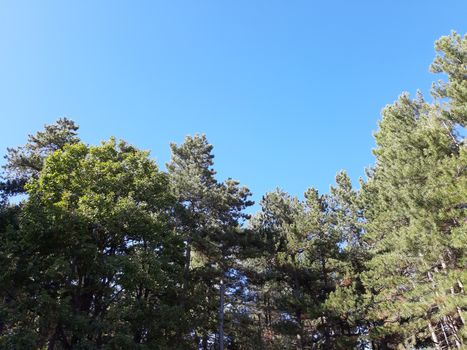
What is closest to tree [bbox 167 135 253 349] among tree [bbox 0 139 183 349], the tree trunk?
the tree trunk

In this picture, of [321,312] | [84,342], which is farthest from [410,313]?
[84,342]

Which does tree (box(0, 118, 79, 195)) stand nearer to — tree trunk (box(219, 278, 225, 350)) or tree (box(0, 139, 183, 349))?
tree (box(0, 139, 183, 349))

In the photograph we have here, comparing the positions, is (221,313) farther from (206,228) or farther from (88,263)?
(88,263)

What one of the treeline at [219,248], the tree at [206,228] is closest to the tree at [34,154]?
the treeline at [219,248]

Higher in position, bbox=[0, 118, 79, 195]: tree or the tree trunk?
bbox=[0, 118, 79, 195]: tree

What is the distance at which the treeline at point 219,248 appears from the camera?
12.2 meters

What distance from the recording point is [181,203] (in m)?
20.3

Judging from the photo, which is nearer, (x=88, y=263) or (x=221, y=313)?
(x=88, y=263)

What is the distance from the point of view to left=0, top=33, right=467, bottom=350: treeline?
40.1ft

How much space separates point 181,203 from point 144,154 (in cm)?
452

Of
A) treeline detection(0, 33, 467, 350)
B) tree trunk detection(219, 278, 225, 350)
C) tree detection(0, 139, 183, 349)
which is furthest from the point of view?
tree trunk detection(219, 278, 225, 350)

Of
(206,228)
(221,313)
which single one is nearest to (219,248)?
(206,228)

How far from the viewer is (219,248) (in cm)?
2020

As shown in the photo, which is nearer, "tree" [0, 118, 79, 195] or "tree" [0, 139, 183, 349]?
"tree" [0, 139, 183, 349]
